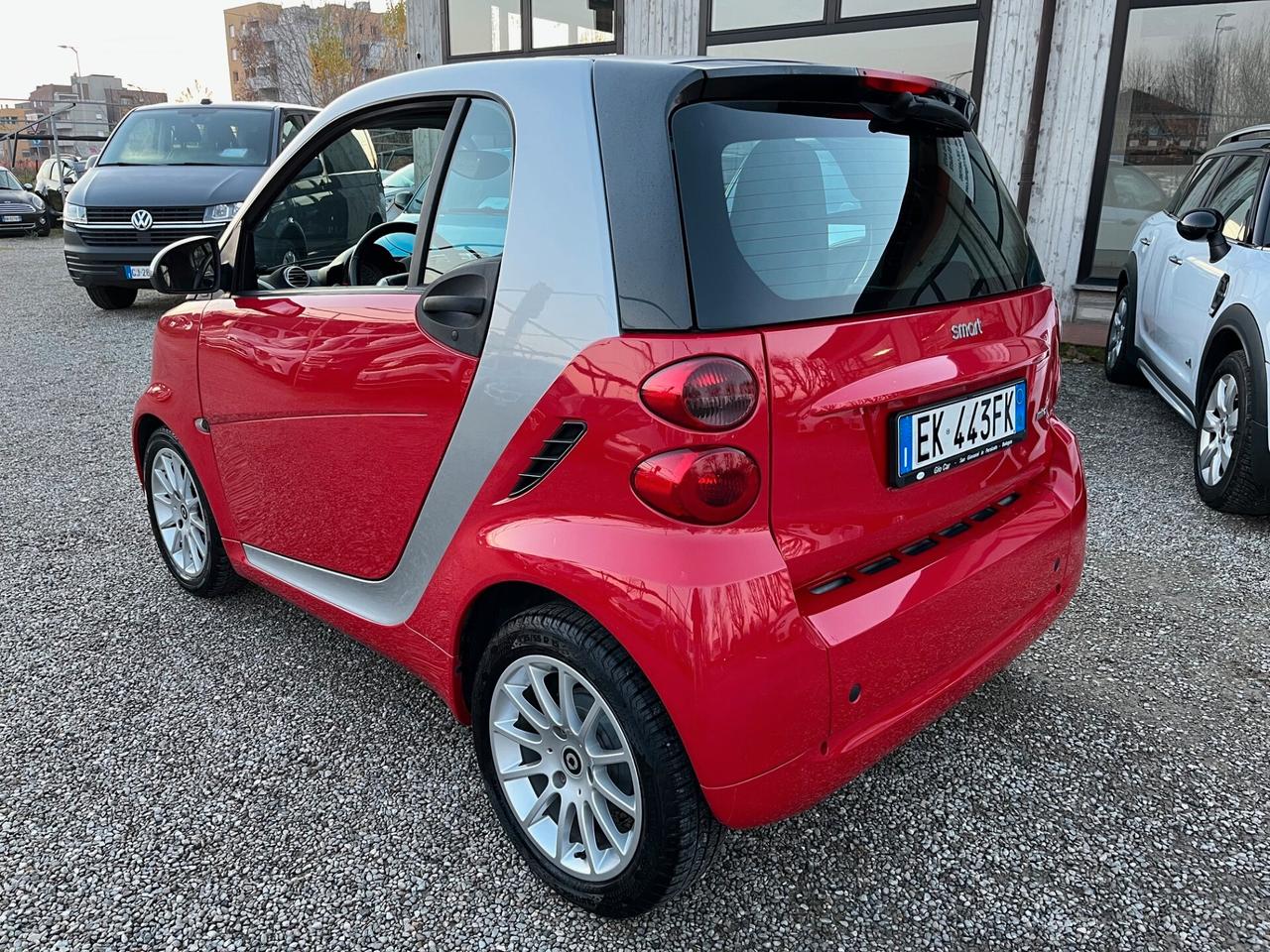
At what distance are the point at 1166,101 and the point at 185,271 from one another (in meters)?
7.81

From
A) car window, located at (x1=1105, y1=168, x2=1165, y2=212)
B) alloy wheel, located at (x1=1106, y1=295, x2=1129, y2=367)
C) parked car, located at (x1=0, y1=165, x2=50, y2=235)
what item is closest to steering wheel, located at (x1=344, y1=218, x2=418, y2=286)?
alloy wheel, located at (x1=1106, y1=295, x2=1129, y2=367)

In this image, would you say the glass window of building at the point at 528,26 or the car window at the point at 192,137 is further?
the glass window of building at the point at 528,26

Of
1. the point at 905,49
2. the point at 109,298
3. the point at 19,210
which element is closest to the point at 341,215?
the point at 905,49

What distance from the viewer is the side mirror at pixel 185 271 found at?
296cm

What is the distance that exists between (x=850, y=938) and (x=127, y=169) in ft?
33.2

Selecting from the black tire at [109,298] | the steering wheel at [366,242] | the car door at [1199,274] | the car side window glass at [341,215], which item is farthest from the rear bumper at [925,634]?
the black tire at [109,298]

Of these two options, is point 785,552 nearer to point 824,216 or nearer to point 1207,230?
point 824,216

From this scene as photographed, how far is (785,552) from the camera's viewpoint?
1725mm

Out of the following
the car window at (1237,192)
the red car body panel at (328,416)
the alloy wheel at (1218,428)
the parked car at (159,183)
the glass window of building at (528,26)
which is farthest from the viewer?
the glass window of building at (528,26)

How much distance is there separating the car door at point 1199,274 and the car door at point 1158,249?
48mm

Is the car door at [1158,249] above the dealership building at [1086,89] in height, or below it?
below

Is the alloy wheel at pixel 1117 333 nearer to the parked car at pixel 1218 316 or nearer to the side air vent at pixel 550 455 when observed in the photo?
the parked car at pixel 1218 316

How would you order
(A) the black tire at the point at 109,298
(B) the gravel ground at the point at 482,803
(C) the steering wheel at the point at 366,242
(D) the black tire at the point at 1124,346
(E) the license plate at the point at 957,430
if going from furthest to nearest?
1. (A) the black tire at the point at 109,298
2. (D) the black tire at the point at 1124,346
3. (C) the steering wheel at the point at 366,242
4. (B) the gravel ground at the point at 482,803
5. (E) the license plate at the point at 957,430

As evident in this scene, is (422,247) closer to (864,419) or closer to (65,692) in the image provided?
(864,419)
